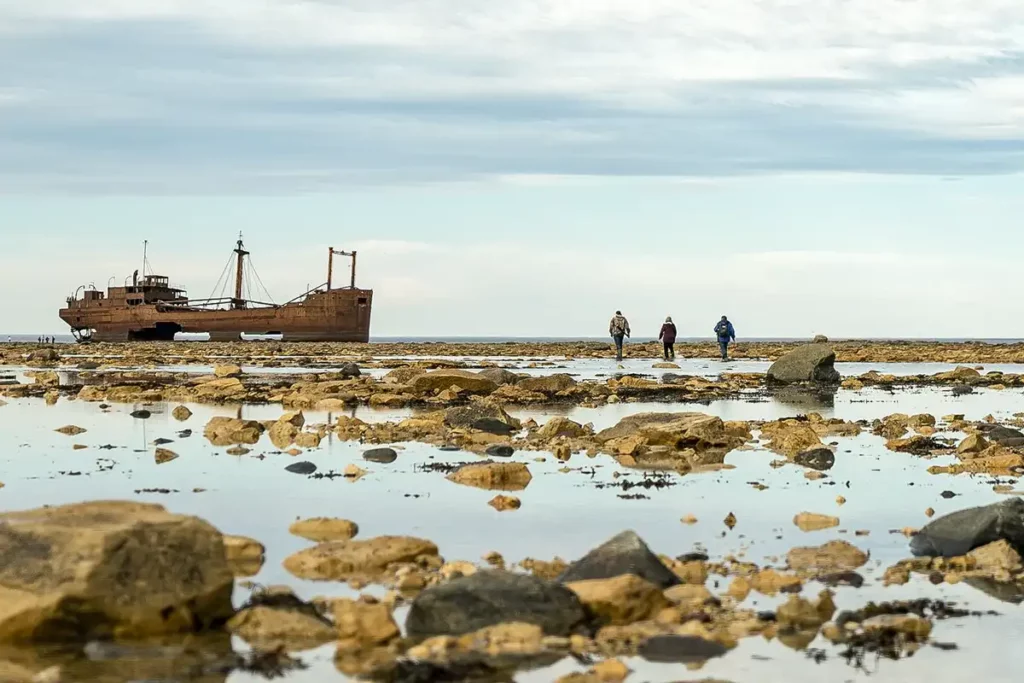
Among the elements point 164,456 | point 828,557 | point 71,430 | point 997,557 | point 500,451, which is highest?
point 997,557

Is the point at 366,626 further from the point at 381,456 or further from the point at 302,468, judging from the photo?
the point at 381,456

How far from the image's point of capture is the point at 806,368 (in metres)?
32.7

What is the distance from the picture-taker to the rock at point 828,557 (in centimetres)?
833

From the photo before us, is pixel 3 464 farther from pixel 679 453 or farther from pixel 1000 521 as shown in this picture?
pixel 1000 521

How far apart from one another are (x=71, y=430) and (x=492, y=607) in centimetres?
1291

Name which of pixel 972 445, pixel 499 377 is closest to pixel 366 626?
pixel 972 445

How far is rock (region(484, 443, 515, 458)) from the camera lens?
14.8m

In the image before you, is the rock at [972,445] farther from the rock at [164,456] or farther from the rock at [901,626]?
the rock at [164,456]

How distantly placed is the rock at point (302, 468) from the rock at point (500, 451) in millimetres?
2267

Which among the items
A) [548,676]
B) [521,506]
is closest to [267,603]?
[548,676]

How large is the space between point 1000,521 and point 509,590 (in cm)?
386

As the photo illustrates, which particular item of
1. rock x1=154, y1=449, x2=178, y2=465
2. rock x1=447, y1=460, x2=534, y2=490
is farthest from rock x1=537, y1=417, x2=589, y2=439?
rock x1=154, y1=449, x2=178, y2=465

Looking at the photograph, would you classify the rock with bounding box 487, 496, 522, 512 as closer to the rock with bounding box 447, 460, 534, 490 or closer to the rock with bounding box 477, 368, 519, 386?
the rock with bounding box 447, 460, 534, 490

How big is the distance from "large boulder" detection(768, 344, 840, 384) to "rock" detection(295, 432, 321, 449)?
18.9 m
